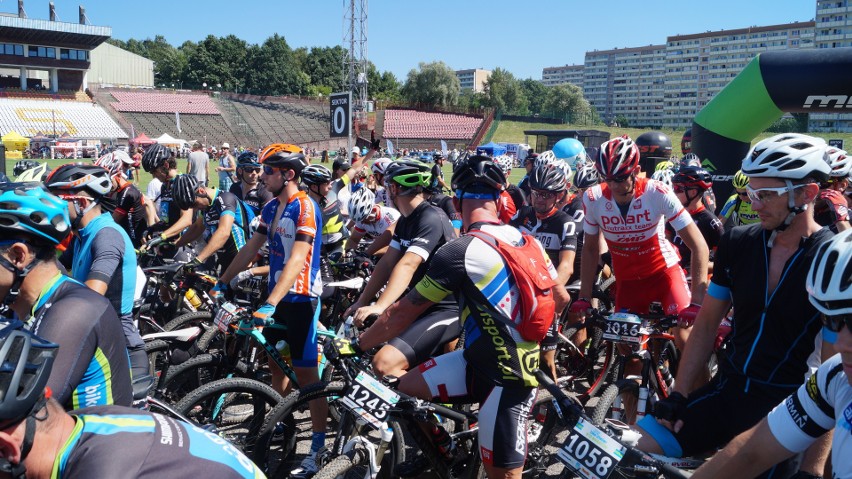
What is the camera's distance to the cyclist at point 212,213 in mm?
7332

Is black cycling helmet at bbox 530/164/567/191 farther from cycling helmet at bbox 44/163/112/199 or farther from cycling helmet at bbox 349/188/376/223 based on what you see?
cycling helmet at bbox 44/163/112/199

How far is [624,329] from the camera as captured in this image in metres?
4.34

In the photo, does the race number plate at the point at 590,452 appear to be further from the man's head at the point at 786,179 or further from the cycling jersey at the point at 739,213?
the cycling jersey at the point at 739,213

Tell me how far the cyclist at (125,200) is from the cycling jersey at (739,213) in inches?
284

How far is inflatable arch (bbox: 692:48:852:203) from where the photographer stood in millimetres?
12555

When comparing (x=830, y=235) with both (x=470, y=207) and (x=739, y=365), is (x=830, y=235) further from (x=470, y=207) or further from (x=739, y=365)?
(x=470, y=207)

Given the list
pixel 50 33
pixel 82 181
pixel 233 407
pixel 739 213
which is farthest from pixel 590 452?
pixel 50 33

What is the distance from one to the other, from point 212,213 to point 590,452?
5777mm

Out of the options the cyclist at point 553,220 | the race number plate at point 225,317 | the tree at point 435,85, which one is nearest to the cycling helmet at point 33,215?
the race number plate at point 225,317

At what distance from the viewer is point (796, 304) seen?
286cm

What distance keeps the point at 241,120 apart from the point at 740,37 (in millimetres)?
123047

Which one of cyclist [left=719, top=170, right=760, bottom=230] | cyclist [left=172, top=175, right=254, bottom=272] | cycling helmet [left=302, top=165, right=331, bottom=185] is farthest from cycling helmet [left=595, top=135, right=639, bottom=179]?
cyclist [left=172, top=175, right=254, bottom=272]

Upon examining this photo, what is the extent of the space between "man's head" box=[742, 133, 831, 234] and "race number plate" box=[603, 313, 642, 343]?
56.5 inches

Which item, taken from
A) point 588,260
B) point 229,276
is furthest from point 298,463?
point 588,260
